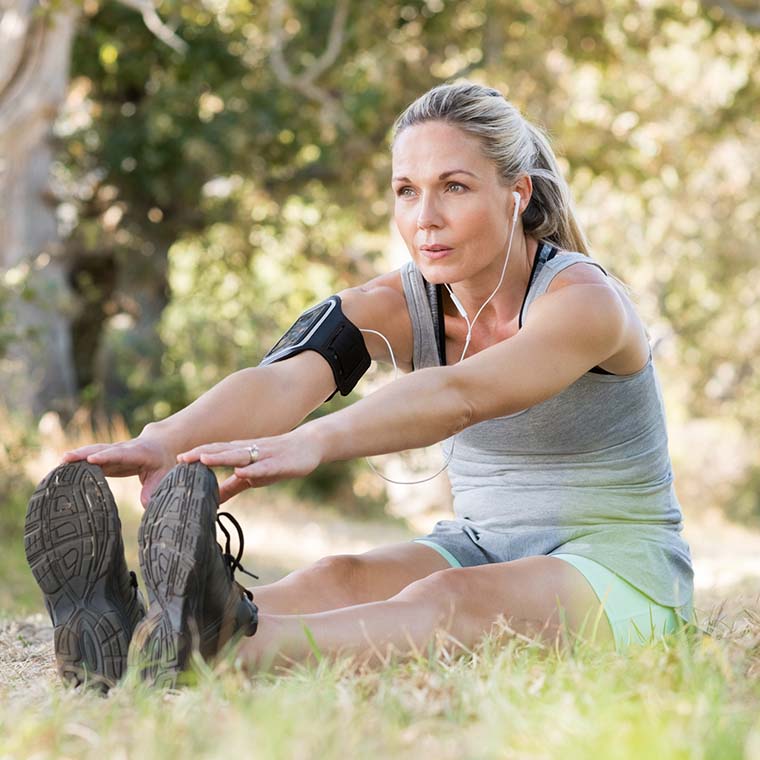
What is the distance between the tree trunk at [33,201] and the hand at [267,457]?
4.83 m

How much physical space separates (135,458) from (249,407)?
389 mm

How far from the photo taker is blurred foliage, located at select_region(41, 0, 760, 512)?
11555 millimetres

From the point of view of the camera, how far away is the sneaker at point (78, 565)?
227cm

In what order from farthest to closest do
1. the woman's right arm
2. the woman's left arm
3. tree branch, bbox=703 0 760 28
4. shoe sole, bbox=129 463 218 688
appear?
tree branch, bbox=703 0 760 28 → the woman's right arm → the woman's left arm → shoe sole, bbox=129 463 218 688

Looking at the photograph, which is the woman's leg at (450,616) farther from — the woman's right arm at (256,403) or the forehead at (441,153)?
the forehead at (441,153)

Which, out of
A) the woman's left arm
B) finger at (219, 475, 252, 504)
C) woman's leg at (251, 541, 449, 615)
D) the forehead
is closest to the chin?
the forehead

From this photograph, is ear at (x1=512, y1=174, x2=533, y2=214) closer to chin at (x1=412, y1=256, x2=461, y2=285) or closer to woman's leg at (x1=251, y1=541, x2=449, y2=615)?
chin at (x1=412, y1=256, x2=461, y2=285)

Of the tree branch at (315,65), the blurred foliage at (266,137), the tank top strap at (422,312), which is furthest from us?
the blurred foliage at (266,137)

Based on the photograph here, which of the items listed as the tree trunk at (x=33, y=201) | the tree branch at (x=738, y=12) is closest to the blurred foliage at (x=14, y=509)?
the tree trunk at (x=33, y=201)

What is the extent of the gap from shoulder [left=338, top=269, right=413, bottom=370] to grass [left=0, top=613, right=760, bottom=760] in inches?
42.5

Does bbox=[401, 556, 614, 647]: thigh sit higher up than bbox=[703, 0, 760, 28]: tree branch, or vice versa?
bbox=[703, 0, 760, 28]: tree branch

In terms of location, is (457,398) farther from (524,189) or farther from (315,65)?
(315,65)

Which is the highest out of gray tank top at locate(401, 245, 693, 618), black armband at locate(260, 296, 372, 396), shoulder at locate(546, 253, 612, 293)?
shoulder at locate(546, 253, 612, 293)

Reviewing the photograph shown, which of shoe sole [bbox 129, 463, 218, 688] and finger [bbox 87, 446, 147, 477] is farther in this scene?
finger [bbox 87, 446, 147, 477]
